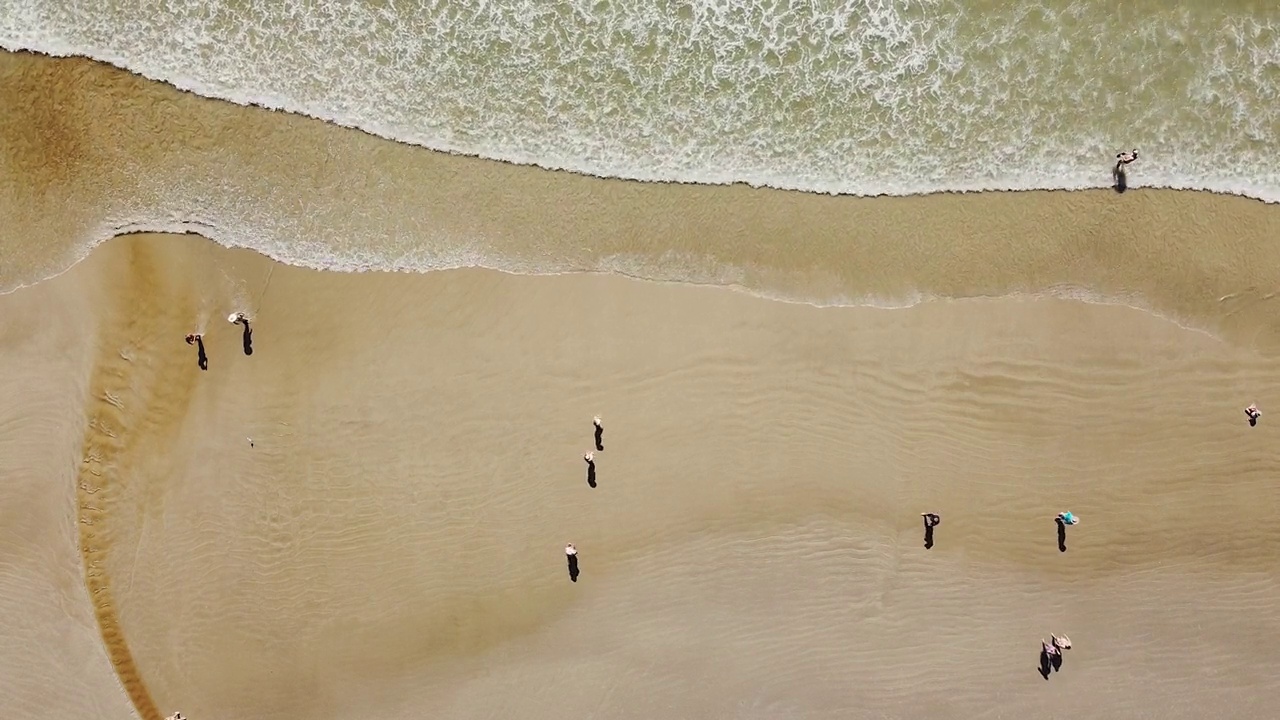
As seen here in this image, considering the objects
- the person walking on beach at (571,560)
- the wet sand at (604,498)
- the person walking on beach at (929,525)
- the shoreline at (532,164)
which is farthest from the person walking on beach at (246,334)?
the person walking on beach at (929,525)

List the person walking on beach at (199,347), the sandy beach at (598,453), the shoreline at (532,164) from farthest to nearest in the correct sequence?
1. the shoreline at (532,164)
2. the sandy beach at (598,453)
3. the person walking on beach at (199,347)

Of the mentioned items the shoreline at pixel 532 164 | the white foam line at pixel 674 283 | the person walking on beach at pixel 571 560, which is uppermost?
the shoreline at pixel 532 164

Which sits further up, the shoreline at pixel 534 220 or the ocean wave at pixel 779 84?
the ocean wave at pixel 779 84

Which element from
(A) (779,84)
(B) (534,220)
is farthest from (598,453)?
(A) (779,84)

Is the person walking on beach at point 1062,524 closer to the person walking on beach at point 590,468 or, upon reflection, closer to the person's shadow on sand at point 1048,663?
the person's shadow on sand at point 1048,663

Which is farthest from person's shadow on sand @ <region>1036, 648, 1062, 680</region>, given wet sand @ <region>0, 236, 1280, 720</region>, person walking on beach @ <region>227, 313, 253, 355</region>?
person walking on beach @ <region>227, 313, 253, 355</region>

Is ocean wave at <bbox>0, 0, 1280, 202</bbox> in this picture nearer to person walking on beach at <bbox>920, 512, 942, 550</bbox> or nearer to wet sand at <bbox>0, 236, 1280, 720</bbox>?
wet sand at <bbox>0, 236, 1280, 720</bbox>

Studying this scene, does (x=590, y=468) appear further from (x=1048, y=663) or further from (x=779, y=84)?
(x=1048, y=663)
